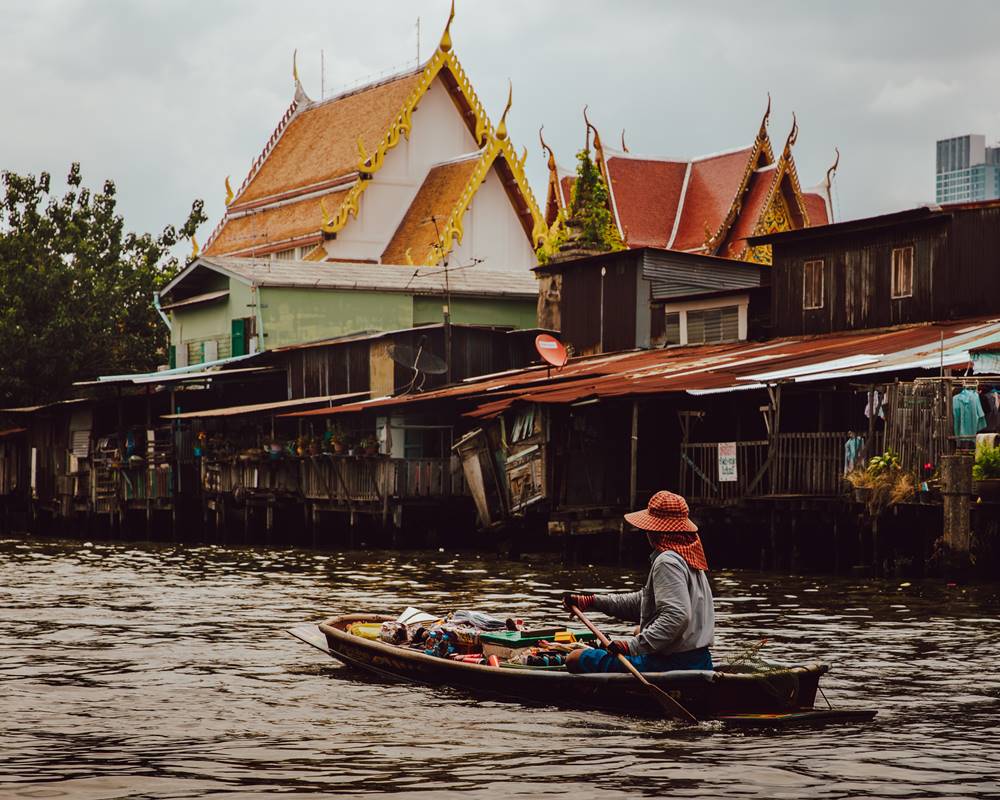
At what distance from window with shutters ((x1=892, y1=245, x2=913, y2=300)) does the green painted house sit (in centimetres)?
1871

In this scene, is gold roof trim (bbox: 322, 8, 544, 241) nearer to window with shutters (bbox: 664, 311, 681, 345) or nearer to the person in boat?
window with shutters (bbox: 664, 311, 681, 345)

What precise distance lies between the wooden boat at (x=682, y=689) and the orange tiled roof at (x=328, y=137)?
167 ft

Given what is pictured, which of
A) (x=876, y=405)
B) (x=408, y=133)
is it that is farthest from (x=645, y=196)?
(x=876, y=405)

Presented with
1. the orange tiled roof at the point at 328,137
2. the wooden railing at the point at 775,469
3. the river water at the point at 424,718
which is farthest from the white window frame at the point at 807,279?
the orange tiled roof at the point at 328,137

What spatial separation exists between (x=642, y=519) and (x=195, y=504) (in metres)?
37.1

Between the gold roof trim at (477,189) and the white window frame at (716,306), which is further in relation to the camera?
the gold roof trim at (477,189)

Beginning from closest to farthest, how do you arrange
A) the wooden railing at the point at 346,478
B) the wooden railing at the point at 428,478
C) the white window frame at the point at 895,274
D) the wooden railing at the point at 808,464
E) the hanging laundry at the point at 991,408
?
the hanging laundry at the point at 991,408 → the wooden railing at the point at 808,464 → the white window frame at the point at 895,274 → the wooden railing at the point at 428,478 → the wooden railing at the point at 346,478

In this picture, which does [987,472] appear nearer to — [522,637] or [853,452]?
[853,452]

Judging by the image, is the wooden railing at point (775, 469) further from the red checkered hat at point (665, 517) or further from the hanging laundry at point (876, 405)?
the red checkered hat at point (665, 517)

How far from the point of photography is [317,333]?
167 ft

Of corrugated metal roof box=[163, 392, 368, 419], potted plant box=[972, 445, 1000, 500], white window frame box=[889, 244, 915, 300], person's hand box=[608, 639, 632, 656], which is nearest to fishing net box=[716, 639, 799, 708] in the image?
person's hand box=[608, 639, 632, 656]

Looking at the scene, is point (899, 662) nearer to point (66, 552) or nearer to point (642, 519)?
point (642, 519)

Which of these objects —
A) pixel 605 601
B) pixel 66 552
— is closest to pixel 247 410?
pixel 66 552

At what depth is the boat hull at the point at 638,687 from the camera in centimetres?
1166
